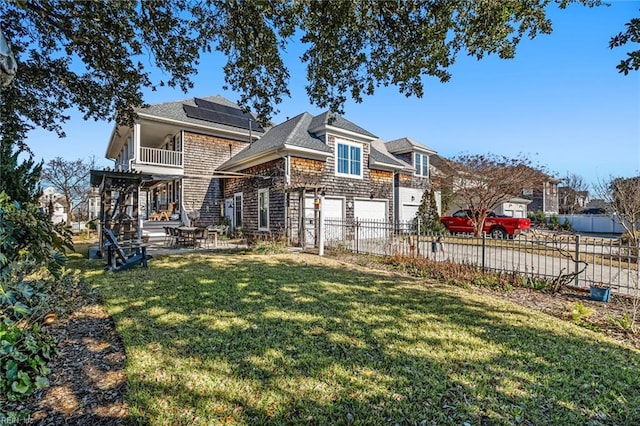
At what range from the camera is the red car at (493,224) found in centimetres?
1605

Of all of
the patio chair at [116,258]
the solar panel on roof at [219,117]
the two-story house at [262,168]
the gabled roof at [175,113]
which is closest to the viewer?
the patio chair at [116,258]

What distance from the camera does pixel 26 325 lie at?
3.29 m

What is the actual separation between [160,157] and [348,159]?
9.52 meters

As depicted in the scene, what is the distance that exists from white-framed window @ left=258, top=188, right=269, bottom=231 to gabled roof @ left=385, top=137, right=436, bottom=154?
1151 centimetres

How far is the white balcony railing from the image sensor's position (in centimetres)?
1488

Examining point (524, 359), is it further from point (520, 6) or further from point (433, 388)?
point (520, 6)

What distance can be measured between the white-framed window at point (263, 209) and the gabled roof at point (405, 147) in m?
11.5

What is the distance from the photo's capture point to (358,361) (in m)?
3.00

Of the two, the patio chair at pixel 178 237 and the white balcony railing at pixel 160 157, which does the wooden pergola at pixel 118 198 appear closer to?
the patio chair at pixel 178 237

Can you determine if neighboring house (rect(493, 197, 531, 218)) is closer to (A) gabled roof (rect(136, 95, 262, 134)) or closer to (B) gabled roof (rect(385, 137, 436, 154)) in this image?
(B) gabled roof (rect(385, 137, 436, 154))

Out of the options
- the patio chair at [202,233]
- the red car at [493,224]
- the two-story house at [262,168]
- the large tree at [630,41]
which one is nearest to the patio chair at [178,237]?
the patio chair at [202,233]

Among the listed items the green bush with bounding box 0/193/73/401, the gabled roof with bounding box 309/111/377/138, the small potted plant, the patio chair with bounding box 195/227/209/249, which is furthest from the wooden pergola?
the small potted plant

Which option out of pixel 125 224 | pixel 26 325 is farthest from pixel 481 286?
pixel 125 224

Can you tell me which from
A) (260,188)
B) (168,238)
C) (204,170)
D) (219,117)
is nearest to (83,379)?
(260,188)
